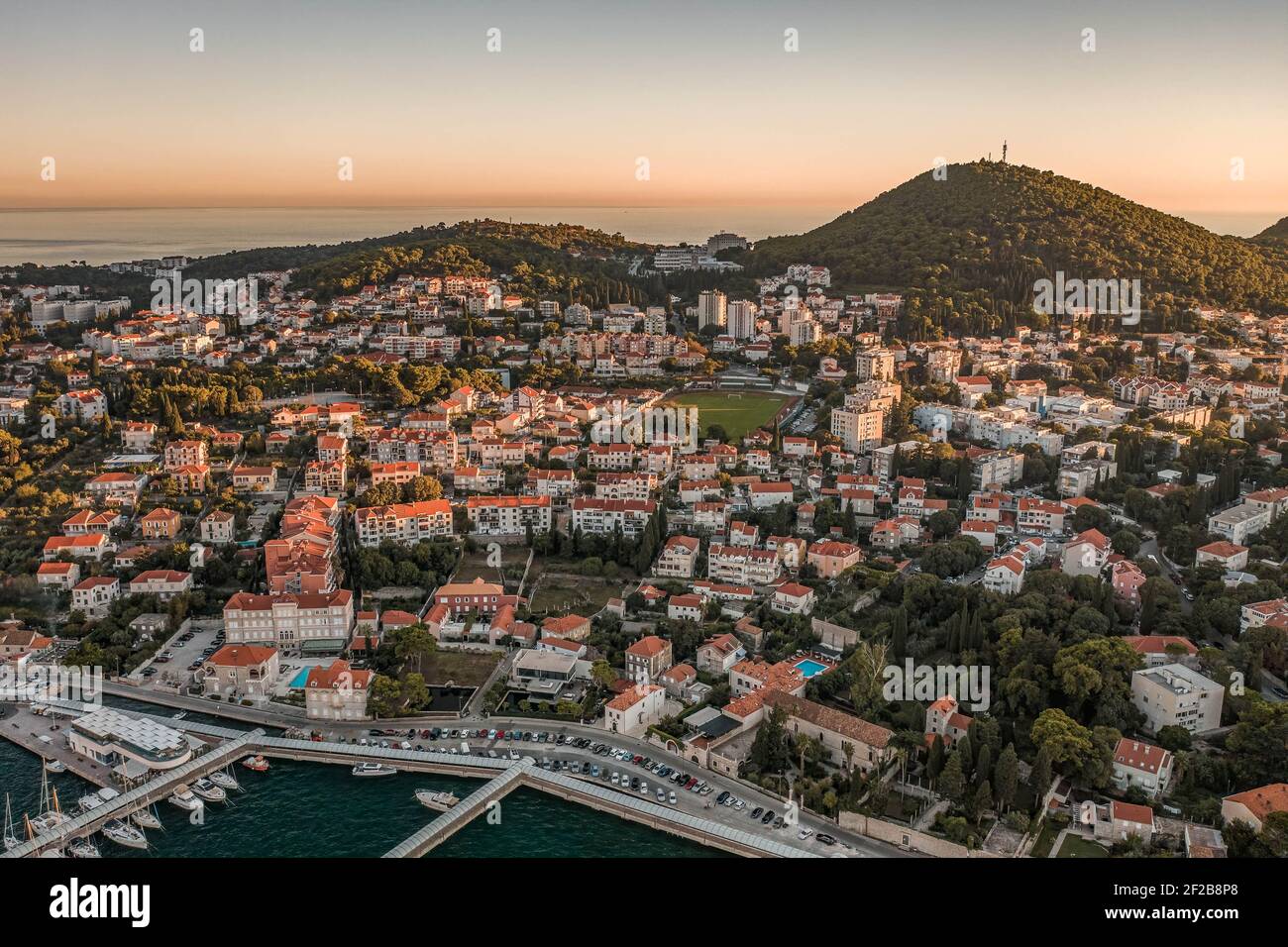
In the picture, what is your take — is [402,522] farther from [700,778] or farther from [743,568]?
[700,778]

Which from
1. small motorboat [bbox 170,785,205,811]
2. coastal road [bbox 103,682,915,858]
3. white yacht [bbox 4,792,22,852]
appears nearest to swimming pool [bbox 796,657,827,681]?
coastal road [bbox 103,682,915,858]

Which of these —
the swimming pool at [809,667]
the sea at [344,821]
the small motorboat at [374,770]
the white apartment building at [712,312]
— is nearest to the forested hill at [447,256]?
the white apartment building at [712,312]

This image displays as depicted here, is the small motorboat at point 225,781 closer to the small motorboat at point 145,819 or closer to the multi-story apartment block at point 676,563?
the small motorboat at point 145,819

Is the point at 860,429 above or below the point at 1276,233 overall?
below

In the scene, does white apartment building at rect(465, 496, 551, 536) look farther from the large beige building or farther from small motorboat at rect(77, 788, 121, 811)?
small motorboat at rect(77, 788, 121, 811)

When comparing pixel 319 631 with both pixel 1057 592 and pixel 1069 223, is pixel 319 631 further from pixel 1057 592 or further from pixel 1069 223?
pixel 1069 223

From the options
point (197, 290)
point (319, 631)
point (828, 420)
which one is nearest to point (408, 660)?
point (319, 631)

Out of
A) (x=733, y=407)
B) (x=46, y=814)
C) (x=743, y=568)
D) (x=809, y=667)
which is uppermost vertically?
(x=733, y=407)

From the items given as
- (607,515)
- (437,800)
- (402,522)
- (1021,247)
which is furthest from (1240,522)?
(1021,247)
